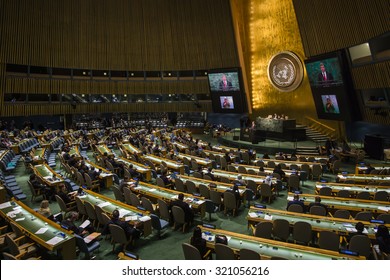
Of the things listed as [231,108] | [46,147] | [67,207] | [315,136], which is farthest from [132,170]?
[231,108]

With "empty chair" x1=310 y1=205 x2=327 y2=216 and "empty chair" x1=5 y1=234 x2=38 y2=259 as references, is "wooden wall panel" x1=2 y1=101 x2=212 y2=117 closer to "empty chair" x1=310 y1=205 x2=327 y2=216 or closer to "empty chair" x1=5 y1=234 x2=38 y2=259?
"empty chair" x1=5 y1=234 x2=38 y2=259

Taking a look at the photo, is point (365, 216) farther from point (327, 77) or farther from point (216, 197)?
point (327, 77)

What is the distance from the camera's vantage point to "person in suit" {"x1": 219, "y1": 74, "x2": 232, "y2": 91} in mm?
27156

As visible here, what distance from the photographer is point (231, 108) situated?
27.7 m

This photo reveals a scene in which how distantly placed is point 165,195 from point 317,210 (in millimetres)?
4561

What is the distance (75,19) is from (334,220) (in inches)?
1131

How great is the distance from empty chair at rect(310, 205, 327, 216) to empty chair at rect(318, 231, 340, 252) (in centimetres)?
151

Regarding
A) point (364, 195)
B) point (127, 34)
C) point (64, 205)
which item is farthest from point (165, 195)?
point (127, 34)

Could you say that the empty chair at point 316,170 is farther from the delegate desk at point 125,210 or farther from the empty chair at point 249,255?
the empty chair at point 249,255

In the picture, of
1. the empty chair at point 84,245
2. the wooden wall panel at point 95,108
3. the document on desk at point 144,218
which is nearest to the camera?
the empty chair at point 84,245

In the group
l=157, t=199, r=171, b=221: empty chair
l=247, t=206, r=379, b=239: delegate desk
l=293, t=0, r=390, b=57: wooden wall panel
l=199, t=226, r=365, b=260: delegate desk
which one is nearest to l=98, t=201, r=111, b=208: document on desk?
l=157, t=199, r=171, b=221: empty chair

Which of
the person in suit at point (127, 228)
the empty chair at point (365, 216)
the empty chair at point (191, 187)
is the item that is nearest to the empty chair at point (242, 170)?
the empty chair at point (191, 187)

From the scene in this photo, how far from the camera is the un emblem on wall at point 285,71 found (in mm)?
22766

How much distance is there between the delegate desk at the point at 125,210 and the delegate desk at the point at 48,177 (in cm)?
208
